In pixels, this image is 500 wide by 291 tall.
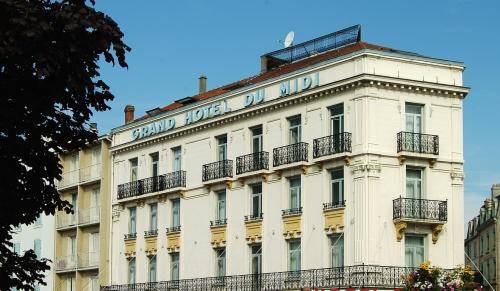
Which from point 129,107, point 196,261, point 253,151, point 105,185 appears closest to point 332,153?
point 253,151

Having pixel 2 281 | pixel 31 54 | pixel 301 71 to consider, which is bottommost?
pixel 2 281

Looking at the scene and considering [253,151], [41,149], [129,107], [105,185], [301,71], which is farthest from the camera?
[129,107]

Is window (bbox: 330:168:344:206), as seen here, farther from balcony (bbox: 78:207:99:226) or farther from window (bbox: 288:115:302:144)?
balcony (bbox: 78:207:99:226)

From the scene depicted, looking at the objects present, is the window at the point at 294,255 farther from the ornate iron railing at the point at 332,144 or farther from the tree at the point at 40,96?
the tree at the point at 40,96

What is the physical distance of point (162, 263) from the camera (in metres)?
59.4

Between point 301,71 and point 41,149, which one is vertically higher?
point 301,71

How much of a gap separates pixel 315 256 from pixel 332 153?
474 centimetres

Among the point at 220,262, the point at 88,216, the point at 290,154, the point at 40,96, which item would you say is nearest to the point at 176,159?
the point at 220,262

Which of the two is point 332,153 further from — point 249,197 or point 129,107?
point 129,107

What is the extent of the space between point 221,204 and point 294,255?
275 inches

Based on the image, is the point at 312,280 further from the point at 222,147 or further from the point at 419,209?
the point at 222,147

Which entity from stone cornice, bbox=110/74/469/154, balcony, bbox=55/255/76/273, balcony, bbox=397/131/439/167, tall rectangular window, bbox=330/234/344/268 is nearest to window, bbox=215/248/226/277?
stone cornice, bbox=110/74/469/154

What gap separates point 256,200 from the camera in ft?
174

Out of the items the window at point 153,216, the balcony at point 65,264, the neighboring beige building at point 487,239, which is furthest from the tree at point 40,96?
the neighboring beige building at point 487,239
